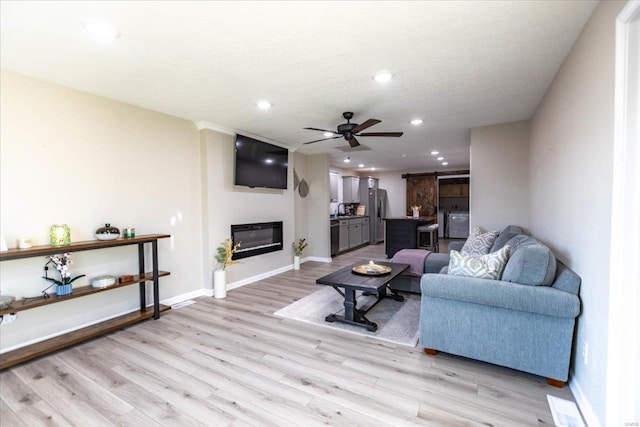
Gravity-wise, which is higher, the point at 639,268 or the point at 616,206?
the point at 616,206

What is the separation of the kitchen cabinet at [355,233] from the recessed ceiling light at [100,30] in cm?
684

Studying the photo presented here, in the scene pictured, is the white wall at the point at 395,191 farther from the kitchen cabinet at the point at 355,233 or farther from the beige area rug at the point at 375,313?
the beige area rug at the point at 375,313

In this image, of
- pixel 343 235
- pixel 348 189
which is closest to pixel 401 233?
pixel 343 235

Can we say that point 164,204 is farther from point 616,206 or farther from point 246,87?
point 616,206

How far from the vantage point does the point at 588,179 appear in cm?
185

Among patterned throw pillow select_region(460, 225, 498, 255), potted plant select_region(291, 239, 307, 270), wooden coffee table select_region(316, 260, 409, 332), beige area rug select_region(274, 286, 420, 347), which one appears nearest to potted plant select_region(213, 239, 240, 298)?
beige area rug select_region(274, 286, 420, 347)

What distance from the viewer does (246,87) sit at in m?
2.97

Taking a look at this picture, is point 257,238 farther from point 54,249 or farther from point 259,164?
point 54,249

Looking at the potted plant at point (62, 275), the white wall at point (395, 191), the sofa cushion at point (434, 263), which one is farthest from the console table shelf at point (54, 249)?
the white wall at point (395, 191)

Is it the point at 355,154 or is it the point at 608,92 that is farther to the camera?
the point at 355,154

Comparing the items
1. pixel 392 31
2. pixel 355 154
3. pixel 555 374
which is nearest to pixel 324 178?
pixel 355 154

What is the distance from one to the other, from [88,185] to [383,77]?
3257mm

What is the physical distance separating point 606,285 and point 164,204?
4317mm

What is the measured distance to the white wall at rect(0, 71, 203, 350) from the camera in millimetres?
2609
